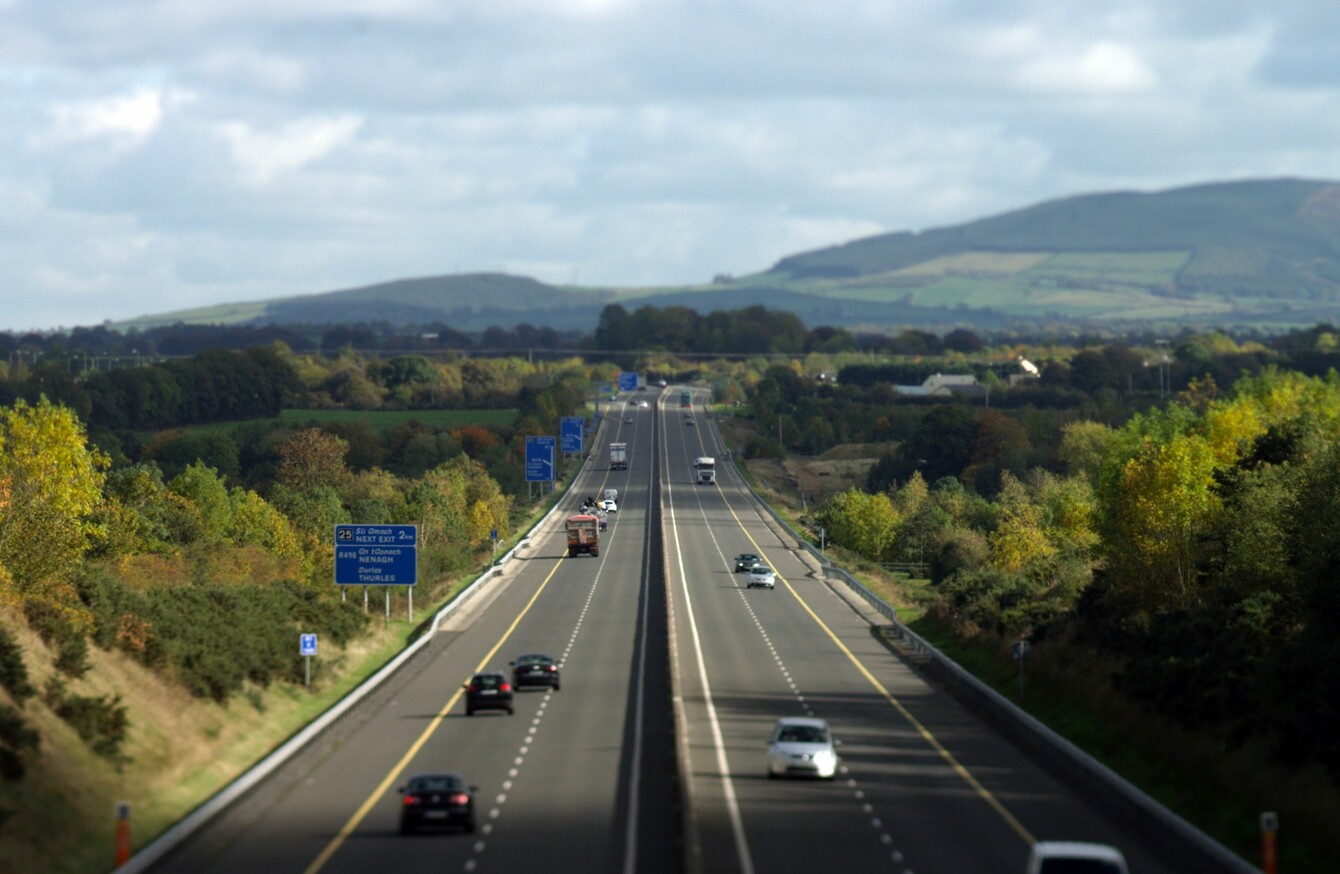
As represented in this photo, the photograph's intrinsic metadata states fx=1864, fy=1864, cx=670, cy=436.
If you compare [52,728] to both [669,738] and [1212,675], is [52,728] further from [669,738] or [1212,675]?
[1212,675]

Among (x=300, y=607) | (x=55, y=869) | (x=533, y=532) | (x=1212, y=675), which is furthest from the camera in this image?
(x=533, y=532)

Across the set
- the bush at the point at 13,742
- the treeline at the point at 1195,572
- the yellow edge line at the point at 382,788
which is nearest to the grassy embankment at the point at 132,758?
the bush at the point at 13,742

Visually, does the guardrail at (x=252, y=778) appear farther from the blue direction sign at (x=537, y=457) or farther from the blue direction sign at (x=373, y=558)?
the blue direction sign at (x=537, y=457)

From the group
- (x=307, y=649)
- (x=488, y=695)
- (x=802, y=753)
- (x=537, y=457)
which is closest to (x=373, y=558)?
(x=307, y=649)

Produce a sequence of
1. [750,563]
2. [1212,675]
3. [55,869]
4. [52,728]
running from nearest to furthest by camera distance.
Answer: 1. [55,869]
2. [52,728]
3. [1212,675]
4. [750,563]

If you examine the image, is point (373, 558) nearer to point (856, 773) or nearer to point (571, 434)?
point (856, 773)

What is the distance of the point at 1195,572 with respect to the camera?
7762 centimetres

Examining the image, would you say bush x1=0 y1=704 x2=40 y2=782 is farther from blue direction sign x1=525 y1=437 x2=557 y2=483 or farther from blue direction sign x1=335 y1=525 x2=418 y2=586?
blue direction sign x1=525 y1=437 x2=557 y2=483

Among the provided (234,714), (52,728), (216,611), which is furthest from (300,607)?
(52,728)

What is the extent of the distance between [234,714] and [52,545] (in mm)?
16789

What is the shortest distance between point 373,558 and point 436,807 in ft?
139

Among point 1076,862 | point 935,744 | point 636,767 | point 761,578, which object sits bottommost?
point 761,578

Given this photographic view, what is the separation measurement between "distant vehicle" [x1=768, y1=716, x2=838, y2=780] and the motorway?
1.37 feet

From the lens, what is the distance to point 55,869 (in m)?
30.4
